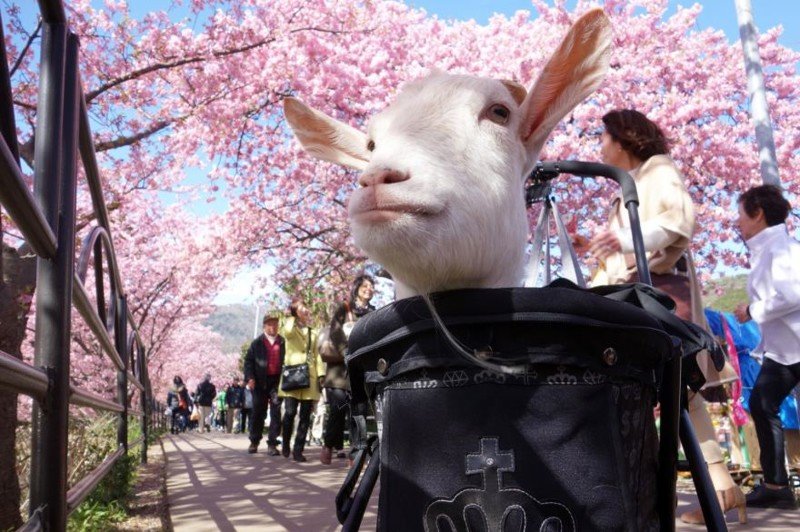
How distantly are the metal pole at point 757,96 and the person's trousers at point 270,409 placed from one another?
231 inches

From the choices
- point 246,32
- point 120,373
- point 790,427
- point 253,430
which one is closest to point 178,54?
point 246,32

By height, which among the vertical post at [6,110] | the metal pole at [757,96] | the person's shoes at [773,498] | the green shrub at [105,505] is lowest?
the person's shoes at [773,498]

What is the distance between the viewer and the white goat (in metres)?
1.29

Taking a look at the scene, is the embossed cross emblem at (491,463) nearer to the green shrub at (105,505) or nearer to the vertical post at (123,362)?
the vertical post at (123,362)

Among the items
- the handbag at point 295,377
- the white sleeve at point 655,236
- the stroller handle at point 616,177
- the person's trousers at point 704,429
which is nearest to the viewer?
the stroller handle at point 616,177

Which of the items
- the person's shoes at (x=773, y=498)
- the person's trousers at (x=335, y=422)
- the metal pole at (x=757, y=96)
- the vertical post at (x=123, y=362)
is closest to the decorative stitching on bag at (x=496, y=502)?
the vertical post at (x=123, y=362)

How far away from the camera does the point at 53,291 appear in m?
1.31

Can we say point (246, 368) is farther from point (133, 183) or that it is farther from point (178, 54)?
point (133, 183)

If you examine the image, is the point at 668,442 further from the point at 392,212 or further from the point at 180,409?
the point at 180,409

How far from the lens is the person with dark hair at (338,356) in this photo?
6145mm

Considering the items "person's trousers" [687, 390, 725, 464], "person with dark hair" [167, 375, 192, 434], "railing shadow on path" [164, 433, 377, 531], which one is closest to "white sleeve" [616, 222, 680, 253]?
"person's trousers" [687, 390, 725, 464]

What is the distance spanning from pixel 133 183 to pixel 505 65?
21.5 feet

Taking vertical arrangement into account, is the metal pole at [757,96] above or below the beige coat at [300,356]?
above

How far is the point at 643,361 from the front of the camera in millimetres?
1274
